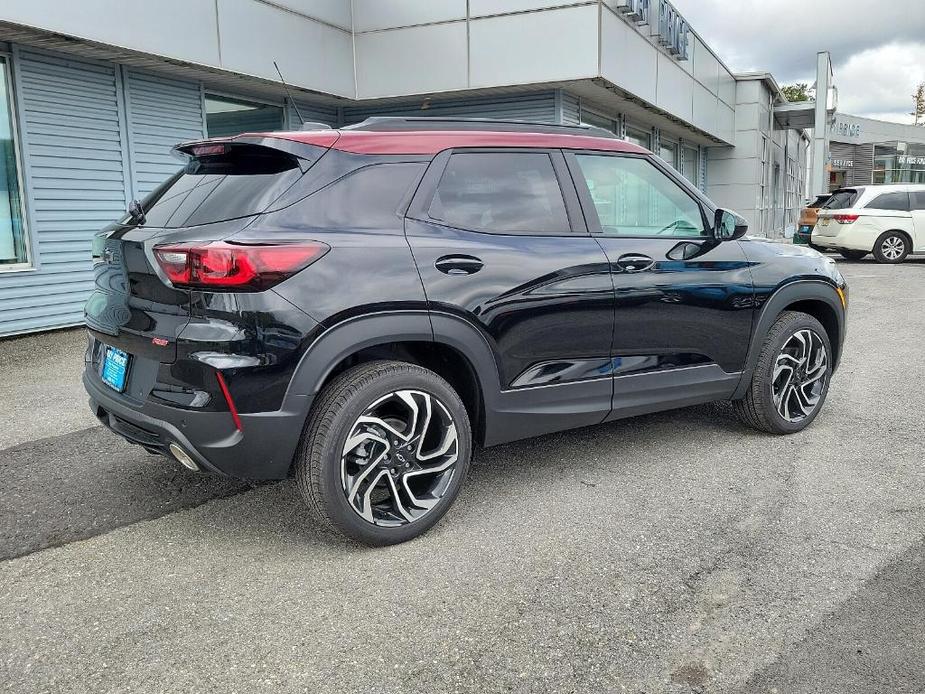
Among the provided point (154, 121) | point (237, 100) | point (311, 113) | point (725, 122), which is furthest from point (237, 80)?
point (725, 122)

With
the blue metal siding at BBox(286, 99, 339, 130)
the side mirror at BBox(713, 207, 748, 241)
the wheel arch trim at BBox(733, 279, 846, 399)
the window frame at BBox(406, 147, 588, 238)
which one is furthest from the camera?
the blue metal siding at BBox(286, 99, 339, 130)

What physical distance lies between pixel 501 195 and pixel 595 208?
56 centimetres

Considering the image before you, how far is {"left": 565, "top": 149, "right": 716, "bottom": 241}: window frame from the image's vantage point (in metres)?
3.95

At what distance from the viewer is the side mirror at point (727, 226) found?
4.35m

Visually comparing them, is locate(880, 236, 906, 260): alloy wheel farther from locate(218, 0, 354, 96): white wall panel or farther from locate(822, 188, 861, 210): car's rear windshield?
locate(218, 0, 354, 96): white wall panel

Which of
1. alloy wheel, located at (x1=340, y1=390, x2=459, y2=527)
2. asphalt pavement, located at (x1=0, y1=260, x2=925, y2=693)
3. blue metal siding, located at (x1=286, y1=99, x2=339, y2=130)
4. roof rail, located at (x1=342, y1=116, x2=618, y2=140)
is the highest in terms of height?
blue metal siding, located at (x1=286, y1=99, x2=339, y2=130)

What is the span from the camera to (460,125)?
372cm

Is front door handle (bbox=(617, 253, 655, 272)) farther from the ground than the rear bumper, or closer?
farther from the ground

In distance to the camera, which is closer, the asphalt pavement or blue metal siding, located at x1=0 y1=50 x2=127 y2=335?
the asphalt pavement

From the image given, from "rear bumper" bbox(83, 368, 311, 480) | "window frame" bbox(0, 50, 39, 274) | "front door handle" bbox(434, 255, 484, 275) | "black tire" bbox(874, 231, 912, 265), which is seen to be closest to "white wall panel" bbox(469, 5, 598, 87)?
"window frame" bbox(0, 50, 39, 274)

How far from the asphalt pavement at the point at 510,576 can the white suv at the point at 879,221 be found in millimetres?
14127

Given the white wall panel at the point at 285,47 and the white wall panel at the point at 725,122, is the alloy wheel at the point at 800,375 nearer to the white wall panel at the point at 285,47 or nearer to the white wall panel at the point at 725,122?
the white wall panel at the point at 285,47

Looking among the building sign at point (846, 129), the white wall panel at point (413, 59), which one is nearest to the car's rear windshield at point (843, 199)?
the white wall panel at point (413, 59)

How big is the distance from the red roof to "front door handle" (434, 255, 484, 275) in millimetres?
508
